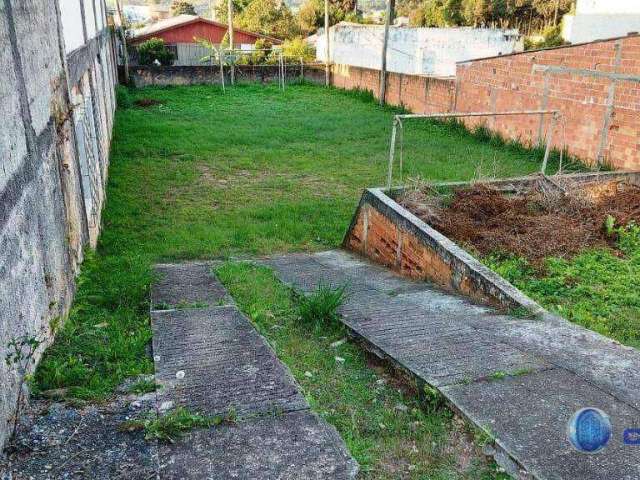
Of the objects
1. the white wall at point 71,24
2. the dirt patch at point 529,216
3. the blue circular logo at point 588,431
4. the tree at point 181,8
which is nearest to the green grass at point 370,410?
the blue circular logo at point 588,431

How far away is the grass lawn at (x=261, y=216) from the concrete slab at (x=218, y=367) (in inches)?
6.3

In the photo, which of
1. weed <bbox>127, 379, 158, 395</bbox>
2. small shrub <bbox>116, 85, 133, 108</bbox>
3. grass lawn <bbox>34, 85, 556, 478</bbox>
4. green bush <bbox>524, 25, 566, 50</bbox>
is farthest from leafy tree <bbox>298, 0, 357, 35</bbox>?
weed <bbox>127, 379, 158, 395</bbox>

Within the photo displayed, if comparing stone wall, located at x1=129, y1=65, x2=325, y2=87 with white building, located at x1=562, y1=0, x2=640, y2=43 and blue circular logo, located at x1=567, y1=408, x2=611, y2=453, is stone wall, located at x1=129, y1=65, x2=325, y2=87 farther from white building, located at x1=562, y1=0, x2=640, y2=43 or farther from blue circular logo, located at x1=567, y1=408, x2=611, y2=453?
blue circular logo, located at x1=567, y1=408, x2=611, y2=453

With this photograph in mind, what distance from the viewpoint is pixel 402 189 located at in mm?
7879

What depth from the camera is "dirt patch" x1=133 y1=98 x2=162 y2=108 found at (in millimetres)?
20016

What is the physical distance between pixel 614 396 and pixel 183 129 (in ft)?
47.5

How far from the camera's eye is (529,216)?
290 inches

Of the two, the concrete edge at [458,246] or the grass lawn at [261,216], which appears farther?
the concrete edge at [458,246]

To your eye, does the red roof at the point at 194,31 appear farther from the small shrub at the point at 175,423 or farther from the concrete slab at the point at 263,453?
the concrete slab at the point at 263,453

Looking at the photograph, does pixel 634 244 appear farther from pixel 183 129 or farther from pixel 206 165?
pixel 183 129

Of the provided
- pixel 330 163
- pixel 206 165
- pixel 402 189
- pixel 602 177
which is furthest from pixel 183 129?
pixel 602 177

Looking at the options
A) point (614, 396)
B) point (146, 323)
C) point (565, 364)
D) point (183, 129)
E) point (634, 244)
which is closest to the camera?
point (614, 396)

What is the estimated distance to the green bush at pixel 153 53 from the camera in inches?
1126

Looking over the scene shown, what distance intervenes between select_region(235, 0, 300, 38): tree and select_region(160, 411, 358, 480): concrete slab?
38.9 meters
